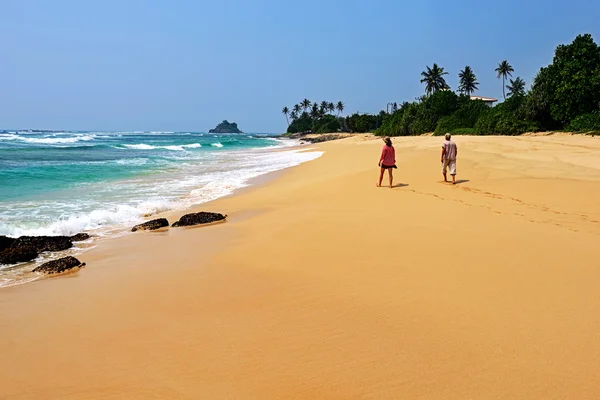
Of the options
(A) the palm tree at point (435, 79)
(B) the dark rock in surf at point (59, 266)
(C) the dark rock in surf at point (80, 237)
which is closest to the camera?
Answer: (B) the dark rock in surf at point (59, 266)

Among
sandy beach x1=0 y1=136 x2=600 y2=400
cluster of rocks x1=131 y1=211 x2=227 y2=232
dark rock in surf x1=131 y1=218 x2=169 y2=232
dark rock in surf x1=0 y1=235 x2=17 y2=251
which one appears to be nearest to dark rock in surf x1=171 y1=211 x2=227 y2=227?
cluster of rocks x1=131 y1=211 x2=227 y2=232

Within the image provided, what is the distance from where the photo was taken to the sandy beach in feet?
8.02

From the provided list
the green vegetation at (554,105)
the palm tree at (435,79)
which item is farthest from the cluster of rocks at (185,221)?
the palm tree at (435,79)

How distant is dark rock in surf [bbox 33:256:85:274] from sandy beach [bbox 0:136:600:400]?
258mm

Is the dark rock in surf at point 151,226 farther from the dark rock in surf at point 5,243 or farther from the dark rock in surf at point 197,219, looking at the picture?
the dark rock in surf at point 5,243

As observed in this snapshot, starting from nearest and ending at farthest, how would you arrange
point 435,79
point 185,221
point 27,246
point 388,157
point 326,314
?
point 326,314 → point 27,246 → point 185,221 → point 388,157 → point 435,79

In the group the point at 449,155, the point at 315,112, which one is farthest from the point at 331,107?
the point at 449,155

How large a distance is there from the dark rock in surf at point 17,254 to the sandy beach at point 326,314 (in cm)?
76

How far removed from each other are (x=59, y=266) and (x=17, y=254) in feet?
3.21

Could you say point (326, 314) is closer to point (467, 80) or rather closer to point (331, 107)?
point (467, 80)

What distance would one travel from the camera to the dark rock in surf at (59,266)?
16.0ft

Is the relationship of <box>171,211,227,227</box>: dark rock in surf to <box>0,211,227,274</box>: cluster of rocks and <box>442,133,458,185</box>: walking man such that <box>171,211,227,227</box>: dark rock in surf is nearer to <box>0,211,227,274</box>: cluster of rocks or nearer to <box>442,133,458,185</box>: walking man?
<box>0,211,227,274</box>: cluster of rocks

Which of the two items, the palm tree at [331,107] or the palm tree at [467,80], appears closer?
the palm tree at [467,80]

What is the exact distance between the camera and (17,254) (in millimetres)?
5441
